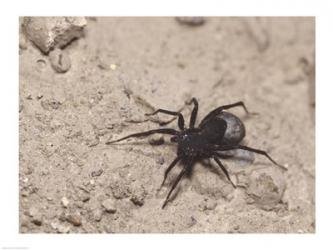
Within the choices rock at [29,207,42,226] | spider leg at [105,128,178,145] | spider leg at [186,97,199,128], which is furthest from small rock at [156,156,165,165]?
rock at [29,207,42,226]

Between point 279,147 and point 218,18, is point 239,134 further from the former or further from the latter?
point 218,18

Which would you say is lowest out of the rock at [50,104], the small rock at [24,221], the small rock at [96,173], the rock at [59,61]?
the small rock at [24,221]

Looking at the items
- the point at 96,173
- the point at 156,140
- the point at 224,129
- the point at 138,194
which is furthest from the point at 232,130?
the point at 96,173

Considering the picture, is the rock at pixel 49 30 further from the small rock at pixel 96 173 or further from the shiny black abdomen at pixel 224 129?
the shiny black abdomen at pixel 224 129

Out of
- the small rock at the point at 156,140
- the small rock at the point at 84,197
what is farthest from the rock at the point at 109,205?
the small rock at the point at 156,140

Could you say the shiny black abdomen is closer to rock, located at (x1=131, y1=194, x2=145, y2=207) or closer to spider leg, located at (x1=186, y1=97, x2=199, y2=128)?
spider leg, located at (x1=186, y1=97, x2=199, y2=128)
